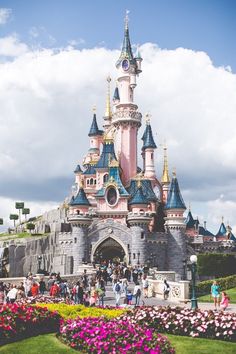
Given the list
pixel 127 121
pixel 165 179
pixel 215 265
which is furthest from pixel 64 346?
pixel 165 179

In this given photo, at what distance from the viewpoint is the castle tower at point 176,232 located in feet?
172

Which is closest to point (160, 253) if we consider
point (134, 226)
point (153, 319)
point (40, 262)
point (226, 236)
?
point (134, 226)

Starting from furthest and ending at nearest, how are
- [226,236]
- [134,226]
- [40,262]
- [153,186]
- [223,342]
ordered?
1. [226,236]
2. [153,186]
3. [40,262]
4. [134,226]
5. [223,342]

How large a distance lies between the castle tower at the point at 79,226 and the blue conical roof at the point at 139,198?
4.59 m

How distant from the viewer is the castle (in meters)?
51.0

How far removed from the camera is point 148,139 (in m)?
63.5

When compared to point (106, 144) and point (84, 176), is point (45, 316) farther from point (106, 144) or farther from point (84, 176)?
point (84, 176)

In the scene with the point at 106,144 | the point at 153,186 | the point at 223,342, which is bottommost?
the point at 223,342

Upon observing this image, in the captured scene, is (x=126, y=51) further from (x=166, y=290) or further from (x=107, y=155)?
(x=166, y=290)

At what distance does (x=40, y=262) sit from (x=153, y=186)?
608 inches

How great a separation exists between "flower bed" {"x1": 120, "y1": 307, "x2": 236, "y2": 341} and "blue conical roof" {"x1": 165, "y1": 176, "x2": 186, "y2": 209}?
38564mm

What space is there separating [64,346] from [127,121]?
47955mm

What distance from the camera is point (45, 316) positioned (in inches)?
586

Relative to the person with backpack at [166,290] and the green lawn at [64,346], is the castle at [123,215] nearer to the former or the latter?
the person with backpack at [166,290]
